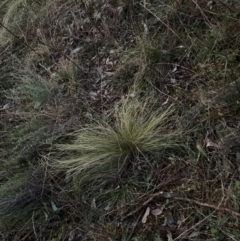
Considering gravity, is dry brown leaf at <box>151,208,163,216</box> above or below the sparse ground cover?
below

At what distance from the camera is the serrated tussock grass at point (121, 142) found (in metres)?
2.80

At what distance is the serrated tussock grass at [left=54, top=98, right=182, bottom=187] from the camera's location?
9.19 feet

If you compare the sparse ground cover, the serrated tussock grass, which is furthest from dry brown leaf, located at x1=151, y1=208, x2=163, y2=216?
the serrated tussock grass

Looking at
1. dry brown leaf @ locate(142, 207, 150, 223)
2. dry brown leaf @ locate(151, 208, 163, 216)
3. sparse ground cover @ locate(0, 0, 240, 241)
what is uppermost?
sparse ground cover @ locate(0, 0, 240, 241)

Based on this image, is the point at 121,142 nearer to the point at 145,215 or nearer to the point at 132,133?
the point at 132,133

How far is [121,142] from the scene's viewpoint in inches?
111

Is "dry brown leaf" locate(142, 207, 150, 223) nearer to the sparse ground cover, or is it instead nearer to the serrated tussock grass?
the sparse ground cover

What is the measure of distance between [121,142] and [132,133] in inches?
3.6

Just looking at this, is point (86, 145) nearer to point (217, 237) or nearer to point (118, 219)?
point (118, 219)

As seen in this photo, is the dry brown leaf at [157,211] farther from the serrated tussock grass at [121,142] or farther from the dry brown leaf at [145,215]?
the serrated tussock grass at [121,142]

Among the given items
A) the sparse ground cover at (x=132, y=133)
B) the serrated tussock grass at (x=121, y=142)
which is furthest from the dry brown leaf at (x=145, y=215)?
the serrated tussock grass at (x=121, y=142)

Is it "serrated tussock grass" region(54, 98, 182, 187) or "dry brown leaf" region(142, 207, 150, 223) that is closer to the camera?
"dry brown leaf" region(142, 207, 150, 223)

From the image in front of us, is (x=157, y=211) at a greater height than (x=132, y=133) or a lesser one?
lesser

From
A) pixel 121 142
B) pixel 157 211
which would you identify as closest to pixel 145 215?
pixel 157 211
